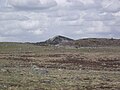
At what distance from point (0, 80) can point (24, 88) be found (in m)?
5.52

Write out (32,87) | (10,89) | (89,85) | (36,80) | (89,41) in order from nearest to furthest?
(10,89) → (32,87) → (89,85) → (36,80) → (89,41)

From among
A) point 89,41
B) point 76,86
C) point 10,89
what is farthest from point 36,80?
point 89,41

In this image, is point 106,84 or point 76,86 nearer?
point 76,86

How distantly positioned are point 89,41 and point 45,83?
459 ft

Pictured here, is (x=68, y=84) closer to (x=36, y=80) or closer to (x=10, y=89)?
(x=36, y=80)

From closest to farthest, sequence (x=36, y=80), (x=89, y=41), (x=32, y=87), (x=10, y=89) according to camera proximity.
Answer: (x=10, y=89)
(x=32, y=87)
(x=36, y=80)
(x=89, y=41)

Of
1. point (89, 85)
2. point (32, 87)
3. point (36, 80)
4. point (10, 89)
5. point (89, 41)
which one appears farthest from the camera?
point (89, 41)

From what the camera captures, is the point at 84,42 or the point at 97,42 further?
the point at 97,42

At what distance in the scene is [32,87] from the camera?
103ft

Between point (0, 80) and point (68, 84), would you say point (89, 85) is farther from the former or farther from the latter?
point (0, 80)

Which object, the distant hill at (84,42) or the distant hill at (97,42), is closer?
the distant hill at (97,42)

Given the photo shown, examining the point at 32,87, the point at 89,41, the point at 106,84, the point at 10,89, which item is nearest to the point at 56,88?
the point at 32,87

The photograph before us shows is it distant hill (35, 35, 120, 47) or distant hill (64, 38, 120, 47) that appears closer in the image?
distant hill (64, 38, 120, 47)

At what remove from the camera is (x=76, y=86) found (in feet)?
110
